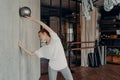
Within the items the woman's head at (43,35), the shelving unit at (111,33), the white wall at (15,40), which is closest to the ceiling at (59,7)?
the shelving unit at (111,33)

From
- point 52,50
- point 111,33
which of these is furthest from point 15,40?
point 111,33

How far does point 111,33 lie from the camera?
946cm

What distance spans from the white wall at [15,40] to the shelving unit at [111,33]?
5.20 meters

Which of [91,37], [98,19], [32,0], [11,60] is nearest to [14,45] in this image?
[11,60]

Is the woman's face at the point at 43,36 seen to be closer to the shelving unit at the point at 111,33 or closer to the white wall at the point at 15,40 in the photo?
the white wall at the point at 15,40

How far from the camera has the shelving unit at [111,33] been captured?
30.0ft

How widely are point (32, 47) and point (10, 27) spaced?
3.92 ft

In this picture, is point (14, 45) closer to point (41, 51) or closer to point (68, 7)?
point (41, 51)

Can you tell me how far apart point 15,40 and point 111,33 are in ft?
21.3

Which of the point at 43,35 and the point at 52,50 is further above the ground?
the point at 43,35

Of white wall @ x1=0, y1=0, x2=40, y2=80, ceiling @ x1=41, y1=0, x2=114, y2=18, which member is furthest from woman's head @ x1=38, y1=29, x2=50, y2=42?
ceiling @ x1=41, y1=0, x2=114, y2=18

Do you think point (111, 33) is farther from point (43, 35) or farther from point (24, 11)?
point (24, 11)

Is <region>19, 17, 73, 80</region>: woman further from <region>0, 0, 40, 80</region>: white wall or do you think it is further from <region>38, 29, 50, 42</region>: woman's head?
<region>0, 0, 40, 80</region>: white wall

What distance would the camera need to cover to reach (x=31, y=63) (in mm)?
4562
